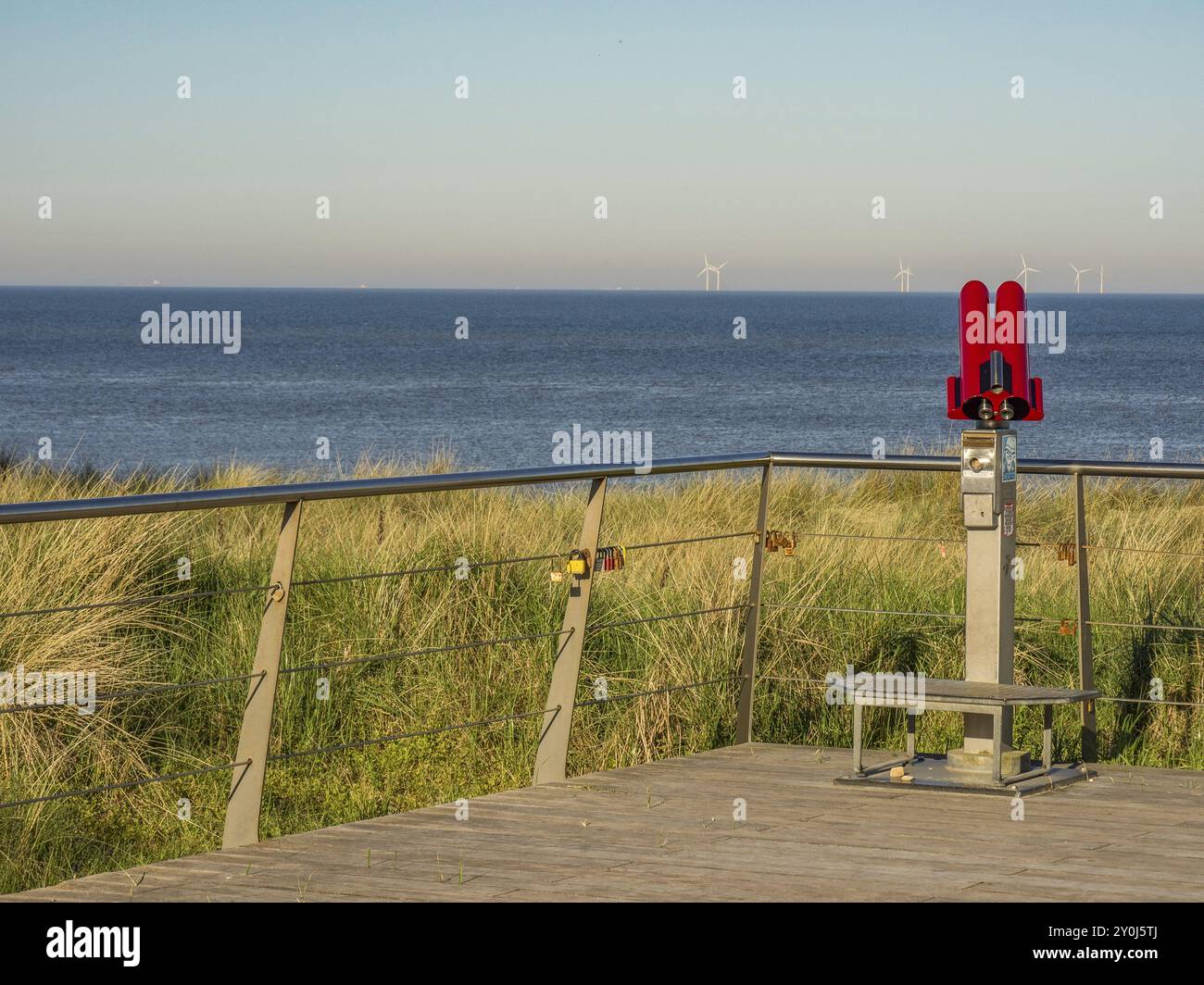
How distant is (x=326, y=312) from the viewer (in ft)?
446

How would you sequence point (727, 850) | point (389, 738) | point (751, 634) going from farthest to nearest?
point (751, 634) → point (389, 738) → point (727, 850)

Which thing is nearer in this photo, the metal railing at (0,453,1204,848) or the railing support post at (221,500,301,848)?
the metal railing at (0,453,1204,848)

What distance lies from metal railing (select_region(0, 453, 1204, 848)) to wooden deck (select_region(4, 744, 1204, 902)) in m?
0.23

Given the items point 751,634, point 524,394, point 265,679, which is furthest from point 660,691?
point 524,394

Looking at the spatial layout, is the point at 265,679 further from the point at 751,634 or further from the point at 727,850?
the point at 751,634

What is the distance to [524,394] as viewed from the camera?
51688 millimetres

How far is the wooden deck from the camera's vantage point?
158 inches

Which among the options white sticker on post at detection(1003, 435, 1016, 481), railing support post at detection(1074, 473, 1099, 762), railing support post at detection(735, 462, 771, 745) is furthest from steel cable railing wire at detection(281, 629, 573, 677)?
railing support post at detection(1074, 473, 1099, 762)

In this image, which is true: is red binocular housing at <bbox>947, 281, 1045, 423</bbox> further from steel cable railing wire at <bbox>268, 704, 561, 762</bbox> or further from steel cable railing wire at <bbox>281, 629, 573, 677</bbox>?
steel cable railing wire at <bbox>268, 704, 561, 762</bbox>

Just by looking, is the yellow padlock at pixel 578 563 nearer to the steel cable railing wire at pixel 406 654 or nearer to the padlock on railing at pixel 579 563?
the padlock on railing at pixel 579 563

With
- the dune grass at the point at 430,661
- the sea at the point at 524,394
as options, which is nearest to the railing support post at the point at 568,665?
the dune grass at the point at 430,661

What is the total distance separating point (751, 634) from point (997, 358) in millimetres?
1482

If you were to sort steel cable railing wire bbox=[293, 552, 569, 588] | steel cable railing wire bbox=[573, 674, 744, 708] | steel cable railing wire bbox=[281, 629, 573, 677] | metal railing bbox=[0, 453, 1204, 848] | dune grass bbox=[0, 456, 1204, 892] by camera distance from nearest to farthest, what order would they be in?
metal railing bbox=[0, 453, 1204, 848] < steel cable railing wire bbox=[293, 552, 569, 588] < steel cable railing wire bbox=[281, 629, 573, 677] < steel cable railing wire bbox=[573, 674, 744, 708] < dune grass bbox=[0, 456, 1204, 892]
